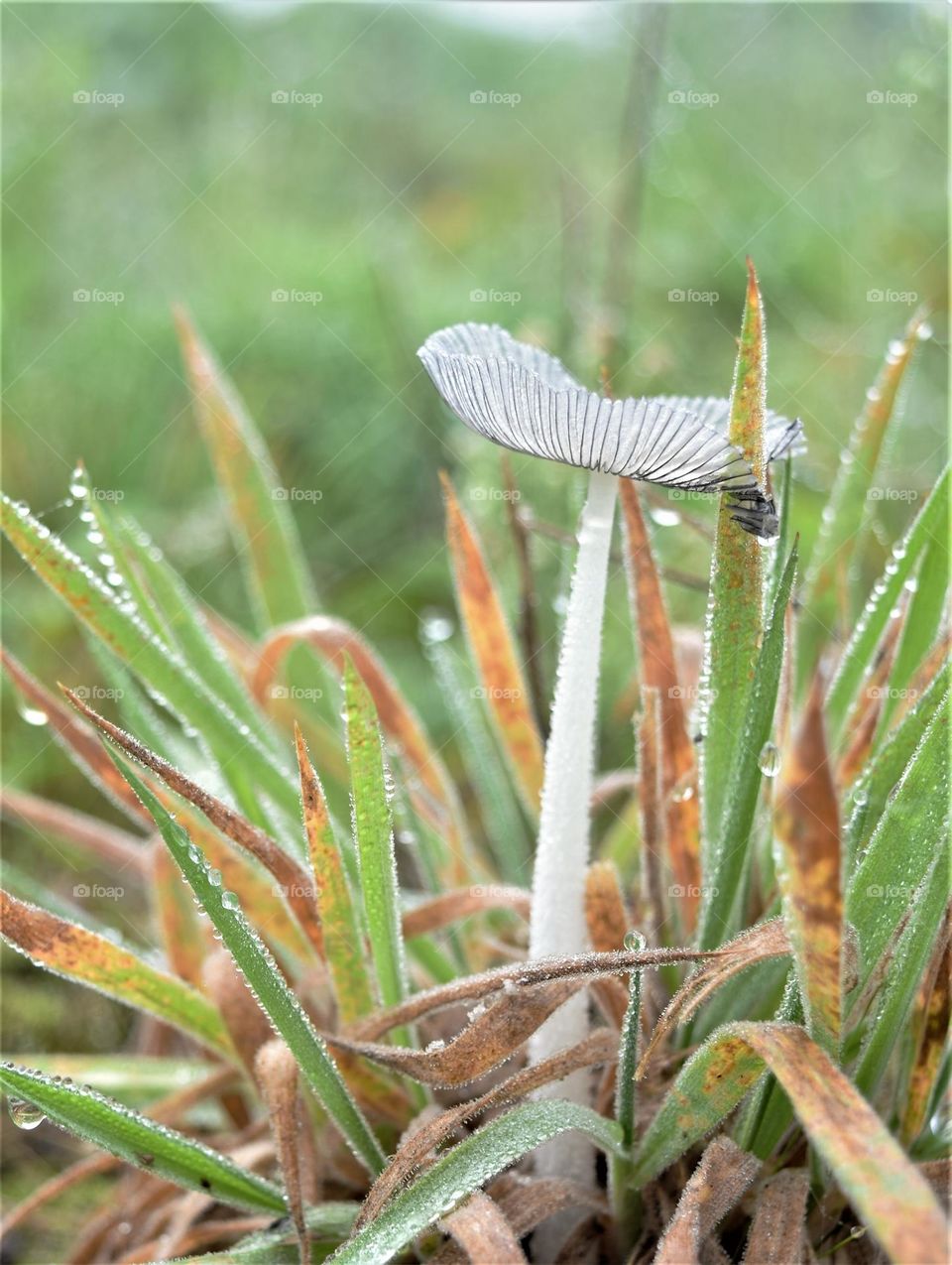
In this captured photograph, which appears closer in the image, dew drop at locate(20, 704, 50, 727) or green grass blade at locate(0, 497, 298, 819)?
green grass blade at locate(0, 497, 298, 819)

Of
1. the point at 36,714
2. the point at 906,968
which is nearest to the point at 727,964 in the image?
the point at 906,968

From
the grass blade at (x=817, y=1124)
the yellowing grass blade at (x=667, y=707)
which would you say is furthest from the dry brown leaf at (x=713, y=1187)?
the yellowing grass blade at (x=667, y=707)

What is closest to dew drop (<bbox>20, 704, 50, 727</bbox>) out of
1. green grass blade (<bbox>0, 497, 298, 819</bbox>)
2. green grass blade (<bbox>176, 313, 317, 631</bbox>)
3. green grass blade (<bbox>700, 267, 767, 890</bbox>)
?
green grass blade (<bbox>0, 497, 298, 819</bbox>)

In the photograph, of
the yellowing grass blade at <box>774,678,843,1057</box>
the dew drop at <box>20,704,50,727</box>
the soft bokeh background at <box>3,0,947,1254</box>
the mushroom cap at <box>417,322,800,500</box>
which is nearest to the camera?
the yellowing grass blade at <box>774,678,843,1057</box>

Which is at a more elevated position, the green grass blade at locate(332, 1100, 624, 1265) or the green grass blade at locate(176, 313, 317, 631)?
the green grass blade at locate(176, 313, 317, 631)

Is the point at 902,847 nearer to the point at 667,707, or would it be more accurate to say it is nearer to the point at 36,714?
the point at 667,707

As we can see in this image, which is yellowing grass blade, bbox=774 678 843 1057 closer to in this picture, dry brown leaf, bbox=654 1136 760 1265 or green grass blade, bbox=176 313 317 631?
dry brown leaf, bbox=654 1136 760 1265

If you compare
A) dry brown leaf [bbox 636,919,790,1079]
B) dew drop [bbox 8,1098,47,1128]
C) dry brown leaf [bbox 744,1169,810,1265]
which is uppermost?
dry brown leaf [bbox 636,919,790,1079]
